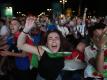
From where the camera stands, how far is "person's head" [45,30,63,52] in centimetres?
651

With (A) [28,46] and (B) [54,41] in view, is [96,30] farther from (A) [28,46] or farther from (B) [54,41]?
(A) [28,46]

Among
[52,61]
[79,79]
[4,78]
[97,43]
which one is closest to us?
[97,43]

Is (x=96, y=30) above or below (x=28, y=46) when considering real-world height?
above

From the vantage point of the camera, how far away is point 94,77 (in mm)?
6539

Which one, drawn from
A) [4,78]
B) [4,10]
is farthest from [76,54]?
[4,10]

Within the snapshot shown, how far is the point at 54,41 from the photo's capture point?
6.55 metres

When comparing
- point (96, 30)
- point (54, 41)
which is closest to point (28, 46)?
point (54, 41)

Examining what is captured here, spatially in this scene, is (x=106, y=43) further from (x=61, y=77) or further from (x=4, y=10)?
(x=4, y=10)

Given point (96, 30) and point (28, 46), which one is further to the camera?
point (96, 30)

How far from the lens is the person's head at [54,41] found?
6.51 meters

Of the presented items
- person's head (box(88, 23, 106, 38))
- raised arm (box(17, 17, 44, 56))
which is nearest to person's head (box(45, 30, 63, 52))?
raised arm (box(17, 17, 44, 56))

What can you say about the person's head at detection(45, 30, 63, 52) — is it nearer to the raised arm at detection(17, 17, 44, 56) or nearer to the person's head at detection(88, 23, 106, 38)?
the raised arm at detection(17, 17, 44, 56)

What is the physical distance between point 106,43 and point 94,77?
2.34 feet

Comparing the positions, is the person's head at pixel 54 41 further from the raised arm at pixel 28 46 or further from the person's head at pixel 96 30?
the person's head at pixel 96 30
